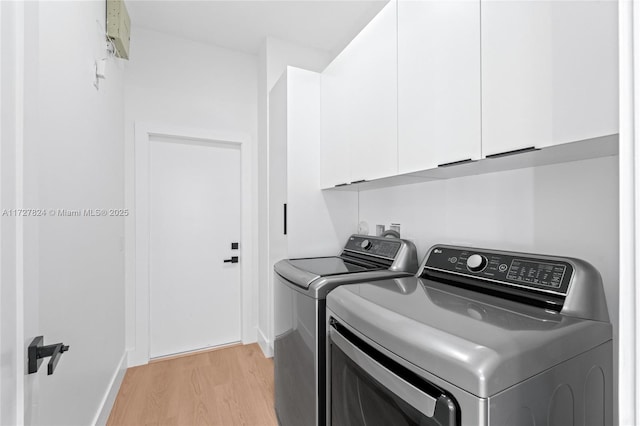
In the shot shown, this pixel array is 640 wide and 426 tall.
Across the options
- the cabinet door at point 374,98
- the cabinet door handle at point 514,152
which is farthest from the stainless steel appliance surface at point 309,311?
the cabinet door handle at point 514,152

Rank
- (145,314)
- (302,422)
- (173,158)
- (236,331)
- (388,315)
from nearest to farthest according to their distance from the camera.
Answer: (388,315)
(302,422)
(145,314)
(173,158)
(236,331)

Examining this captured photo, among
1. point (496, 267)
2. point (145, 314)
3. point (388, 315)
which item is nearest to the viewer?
point (388, 315)

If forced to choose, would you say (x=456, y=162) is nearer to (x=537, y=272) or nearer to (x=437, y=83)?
(x=437, y=83)

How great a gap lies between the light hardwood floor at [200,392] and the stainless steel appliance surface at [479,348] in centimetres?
108

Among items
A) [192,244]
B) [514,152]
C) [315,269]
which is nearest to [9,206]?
[315,269]

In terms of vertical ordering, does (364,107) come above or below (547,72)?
above

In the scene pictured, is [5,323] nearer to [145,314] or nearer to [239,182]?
[145,314]

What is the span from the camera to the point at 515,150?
34.7 inches

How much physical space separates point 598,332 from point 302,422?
47.2 inches

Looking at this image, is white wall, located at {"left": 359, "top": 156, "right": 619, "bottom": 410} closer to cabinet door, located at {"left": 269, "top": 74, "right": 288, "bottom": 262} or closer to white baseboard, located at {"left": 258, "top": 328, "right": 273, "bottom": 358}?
cabinet door, located at {"left": 269, "top": 74, "right": 288, "bottom": 262}

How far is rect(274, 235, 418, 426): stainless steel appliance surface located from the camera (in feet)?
4.07

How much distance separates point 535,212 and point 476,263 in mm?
299

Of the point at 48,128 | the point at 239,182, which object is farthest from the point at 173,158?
the point at 48,128

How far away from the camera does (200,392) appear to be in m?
2.07
